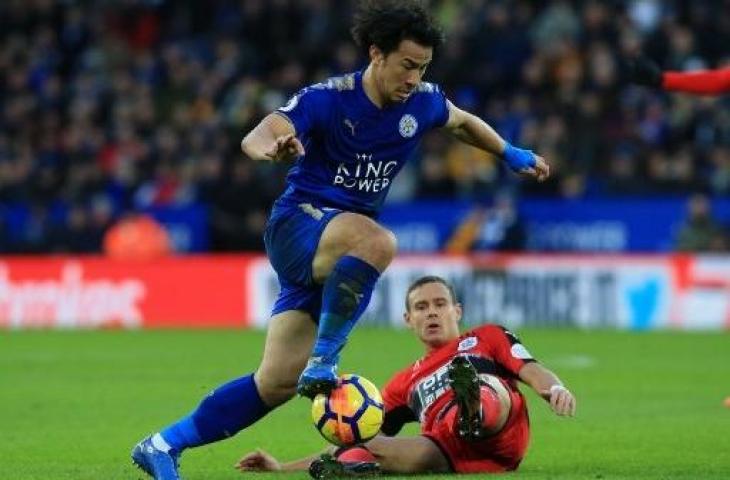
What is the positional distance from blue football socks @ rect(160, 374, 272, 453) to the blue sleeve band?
64.0 inches

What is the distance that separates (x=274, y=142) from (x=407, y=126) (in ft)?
3.26

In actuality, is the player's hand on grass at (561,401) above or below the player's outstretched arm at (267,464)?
above

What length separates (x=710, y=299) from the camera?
19.5 metres

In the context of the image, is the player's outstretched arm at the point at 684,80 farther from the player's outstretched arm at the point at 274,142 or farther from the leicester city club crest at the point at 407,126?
the player's outstretched arm at the point at 274,142

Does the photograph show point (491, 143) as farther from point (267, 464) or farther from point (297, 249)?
point (267, 464)

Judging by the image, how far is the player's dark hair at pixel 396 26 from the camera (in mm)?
7148

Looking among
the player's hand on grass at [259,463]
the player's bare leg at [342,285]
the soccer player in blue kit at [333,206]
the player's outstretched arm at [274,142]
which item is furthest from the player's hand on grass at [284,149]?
the player's hand on grass at [259,463]

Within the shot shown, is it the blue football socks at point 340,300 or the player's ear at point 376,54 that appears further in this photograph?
the player's ear at point 376,54

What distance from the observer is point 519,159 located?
25.8 ft

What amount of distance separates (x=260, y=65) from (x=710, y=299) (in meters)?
8.56

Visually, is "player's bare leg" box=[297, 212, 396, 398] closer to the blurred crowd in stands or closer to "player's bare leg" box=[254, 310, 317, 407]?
"player's bare leg" box=[254, 310, 317, 407]

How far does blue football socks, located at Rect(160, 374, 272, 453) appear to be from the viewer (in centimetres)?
738

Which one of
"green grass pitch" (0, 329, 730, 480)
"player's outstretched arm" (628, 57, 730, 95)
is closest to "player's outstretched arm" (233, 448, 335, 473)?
"green grass pitch" (0, 329, 730, 480)

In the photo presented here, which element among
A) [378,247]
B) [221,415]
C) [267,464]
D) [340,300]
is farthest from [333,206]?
[267,464]
